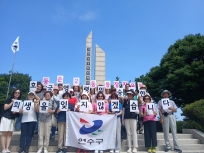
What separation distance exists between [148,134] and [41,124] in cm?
307

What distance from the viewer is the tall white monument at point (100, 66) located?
14.3 m

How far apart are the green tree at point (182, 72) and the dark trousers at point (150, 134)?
403 inches

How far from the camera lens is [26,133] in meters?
5.70

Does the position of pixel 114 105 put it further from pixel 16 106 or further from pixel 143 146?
pixel 16 106

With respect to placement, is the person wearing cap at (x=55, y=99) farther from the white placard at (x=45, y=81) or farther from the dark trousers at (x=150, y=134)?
the dark trousers at (x=150, y=134)

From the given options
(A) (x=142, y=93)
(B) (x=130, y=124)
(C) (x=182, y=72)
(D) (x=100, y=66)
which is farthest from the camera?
(C) (x=182, y=72)

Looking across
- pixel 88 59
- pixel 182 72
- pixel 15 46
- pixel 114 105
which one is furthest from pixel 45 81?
pixel 182 72

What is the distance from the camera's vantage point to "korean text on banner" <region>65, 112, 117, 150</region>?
230 inches

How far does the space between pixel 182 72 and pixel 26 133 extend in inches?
498

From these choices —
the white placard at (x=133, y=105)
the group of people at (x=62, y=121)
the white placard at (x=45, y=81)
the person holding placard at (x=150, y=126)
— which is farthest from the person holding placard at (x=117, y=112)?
the white placard at (x=45, y=81)

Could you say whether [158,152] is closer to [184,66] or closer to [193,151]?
[193,151]

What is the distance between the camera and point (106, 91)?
25.1 feet

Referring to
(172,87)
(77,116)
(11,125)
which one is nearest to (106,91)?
(77,116)

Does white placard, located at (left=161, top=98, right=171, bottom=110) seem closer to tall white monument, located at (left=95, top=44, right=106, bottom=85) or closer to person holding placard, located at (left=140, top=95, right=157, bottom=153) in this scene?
person holding placard, located at (left=140, top=95, right=157, bottom=153)
